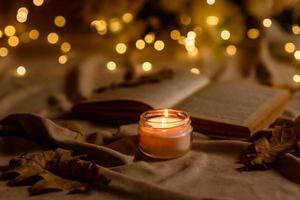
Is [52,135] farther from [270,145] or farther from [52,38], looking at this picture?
[52,38]

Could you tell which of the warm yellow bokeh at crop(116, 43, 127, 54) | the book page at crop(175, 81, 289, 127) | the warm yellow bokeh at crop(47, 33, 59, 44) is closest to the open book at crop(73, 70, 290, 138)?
the book page at crop(175, 81, 289, 127)

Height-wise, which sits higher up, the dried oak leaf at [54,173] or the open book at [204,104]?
the open book at [204,104]

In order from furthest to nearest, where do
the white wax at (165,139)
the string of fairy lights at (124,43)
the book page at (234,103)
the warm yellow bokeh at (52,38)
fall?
the warm yellow bokeh at (52,38), the string of fairy lights at (124,43), the book page at (234,103), the white wax at (165,139)

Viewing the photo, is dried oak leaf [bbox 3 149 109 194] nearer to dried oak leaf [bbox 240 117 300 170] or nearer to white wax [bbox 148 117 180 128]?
white wax [bbox 148 117 180 128]

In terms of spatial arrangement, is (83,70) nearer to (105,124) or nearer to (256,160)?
(105,124)

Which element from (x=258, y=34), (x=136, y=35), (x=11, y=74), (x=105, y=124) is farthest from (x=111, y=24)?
(x=105, y=124)

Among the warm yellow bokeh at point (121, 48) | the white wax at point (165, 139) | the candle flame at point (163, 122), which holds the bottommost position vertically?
the white wax at point (165, 139)

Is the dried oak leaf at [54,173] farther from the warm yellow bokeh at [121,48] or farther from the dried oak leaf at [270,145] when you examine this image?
the warm yellow bokeh at [121,48]

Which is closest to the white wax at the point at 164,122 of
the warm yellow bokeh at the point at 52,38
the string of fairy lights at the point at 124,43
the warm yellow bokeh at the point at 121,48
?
the string of fairy lights at the point at 124,43
